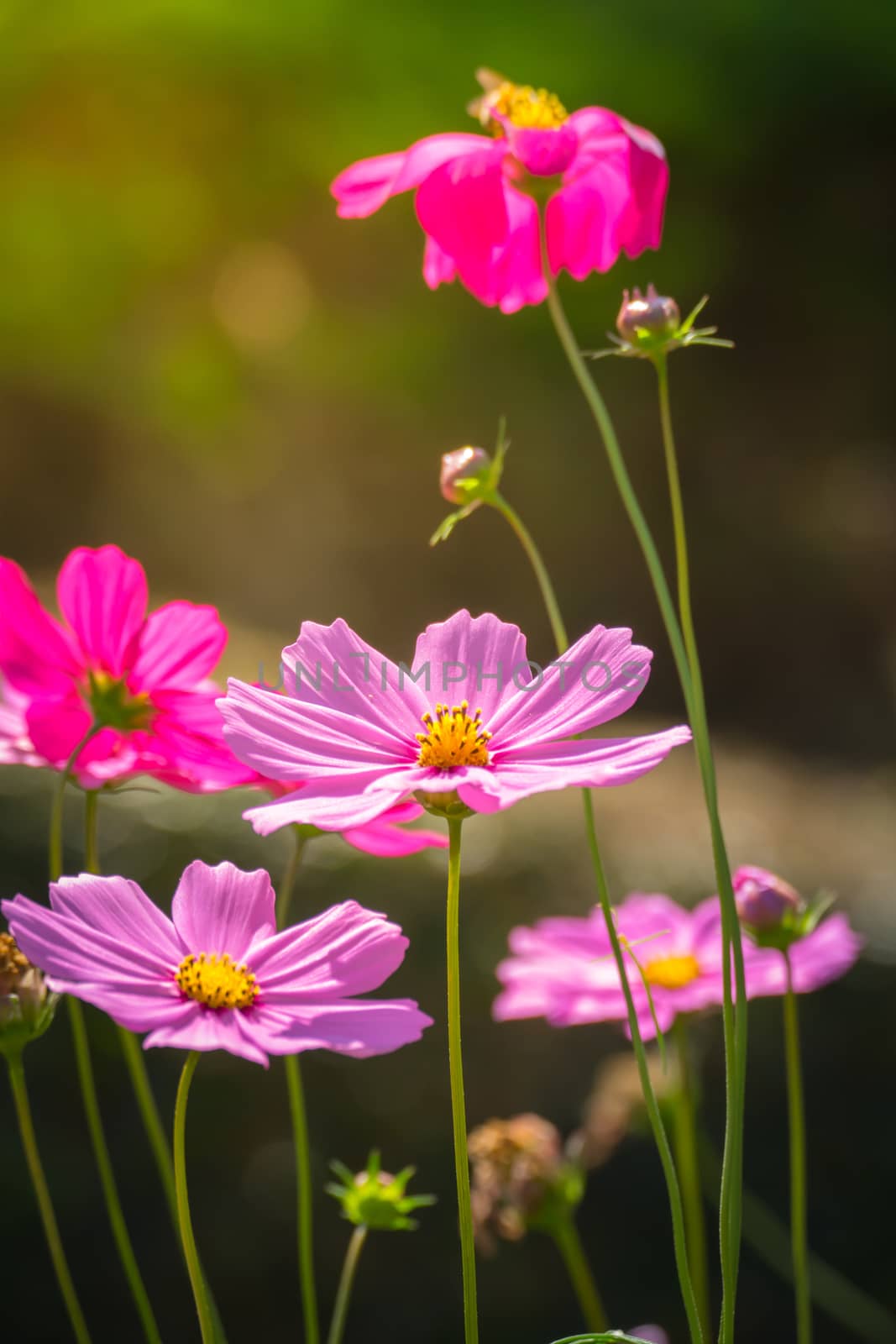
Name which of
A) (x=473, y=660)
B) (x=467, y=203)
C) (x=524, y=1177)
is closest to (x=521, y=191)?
(x=467, y=203)

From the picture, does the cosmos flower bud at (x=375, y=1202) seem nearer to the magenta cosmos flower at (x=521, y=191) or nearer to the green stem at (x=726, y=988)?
the green stem at (x=726, y=988)

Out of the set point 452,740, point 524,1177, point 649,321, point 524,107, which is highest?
point 524,107

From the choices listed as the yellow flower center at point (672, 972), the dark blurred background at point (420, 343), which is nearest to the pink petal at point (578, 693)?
the yellow flower center at point (672, 972)

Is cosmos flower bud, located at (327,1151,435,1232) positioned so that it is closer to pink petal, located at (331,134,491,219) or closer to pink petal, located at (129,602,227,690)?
pink petal, located at (129,602,227,690)

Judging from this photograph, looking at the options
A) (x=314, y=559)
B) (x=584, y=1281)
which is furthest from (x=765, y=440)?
(x=584, y=1281)

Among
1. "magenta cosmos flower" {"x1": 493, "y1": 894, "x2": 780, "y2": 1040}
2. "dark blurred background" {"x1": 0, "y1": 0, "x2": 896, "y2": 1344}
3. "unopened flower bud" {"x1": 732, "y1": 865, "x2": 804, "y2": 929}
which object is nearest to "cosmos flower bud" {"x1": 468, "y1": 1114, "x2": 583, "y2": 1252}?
"magenta cosmos flower" {"x1": 493, "y1": 894, "x2": 780, "y2": 1040}

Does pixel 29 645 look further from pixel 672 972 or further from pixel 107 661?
pixel 672 972
